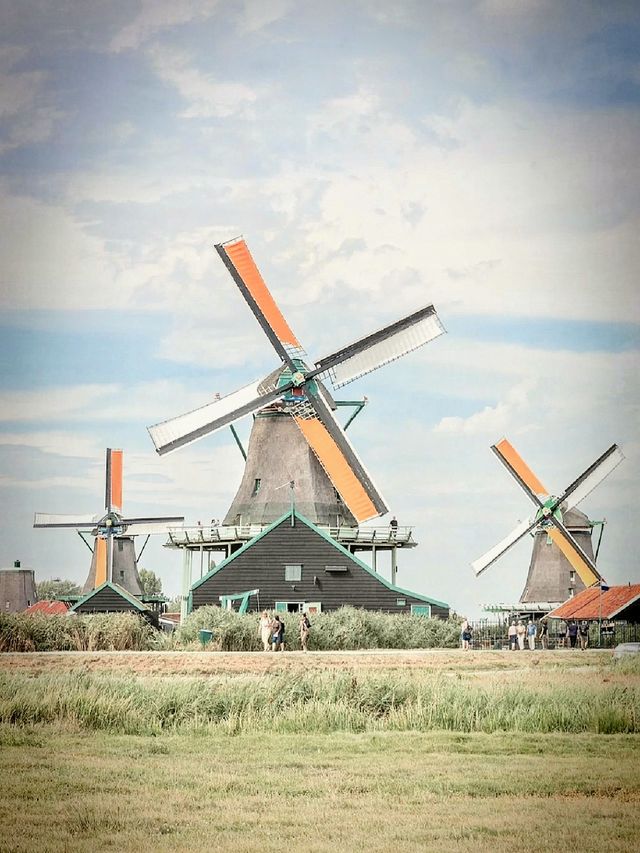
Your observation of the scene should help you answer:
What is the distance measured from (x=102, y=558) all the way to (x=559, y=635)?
552 inches

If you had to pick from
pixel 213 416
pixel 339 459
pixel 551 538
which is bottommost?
pixel 551 538

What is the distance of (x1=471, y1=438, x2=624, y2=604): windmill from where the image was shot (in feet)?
111

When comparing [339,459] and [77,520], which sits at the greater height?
[339,459]

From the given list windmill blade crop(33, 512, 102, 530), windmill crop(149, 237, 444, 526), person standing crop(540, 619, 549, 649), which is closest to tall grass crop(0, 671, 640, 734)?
windmill crop(149, 237, 444, 526)

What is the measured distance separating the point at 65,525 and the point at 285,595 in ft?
35.6

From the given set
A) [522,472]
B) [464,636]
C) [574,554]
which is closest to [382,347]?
[464,636]

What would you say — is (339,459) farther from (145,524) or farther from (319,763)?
(319,763)

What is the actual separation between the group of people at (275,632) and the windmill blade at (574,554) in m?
14.6

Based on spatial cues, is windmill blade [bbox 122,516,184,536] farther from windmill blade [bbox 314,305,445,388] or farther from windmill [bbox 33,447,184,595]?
windmill blade [bbox 314,305,445,388]

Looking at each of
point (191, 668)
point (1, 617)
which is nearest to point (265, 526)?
point (1, 617)

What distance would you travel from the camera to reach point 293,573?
83.4 feet

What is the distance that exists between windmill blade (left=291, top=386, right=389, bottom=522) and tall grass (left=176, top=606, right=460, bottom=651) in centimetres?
226

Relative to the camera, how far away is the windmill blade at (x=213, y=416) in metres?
24.6

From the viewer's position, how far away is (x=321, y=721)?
11.8 meters
